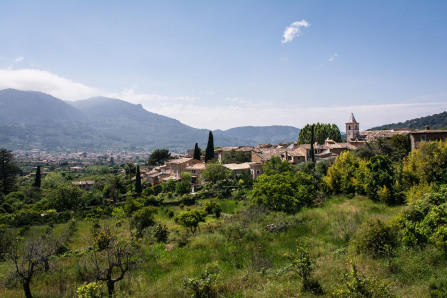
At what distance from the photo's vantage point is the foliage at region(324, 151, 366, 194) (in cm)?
2143

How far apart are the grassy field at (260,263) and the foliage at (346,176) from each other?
11.9ft

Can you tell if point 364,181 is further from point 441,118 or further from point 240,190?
point 441,118

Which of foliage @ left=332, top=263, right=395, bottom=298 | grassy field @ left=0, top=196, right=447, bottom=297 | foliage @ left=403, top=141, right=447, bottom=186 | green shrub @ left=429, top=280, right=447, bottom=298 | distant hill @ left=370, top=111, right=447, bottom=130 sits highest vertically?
distant hill @ left=370, top=111, right=447, bottom=130

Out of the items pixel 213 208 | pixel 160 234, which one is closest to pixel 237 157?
pixel 213 208

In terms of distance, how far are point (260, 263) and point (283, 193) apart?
11.7 meters

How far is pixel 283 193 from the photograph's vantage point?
21.5 meters

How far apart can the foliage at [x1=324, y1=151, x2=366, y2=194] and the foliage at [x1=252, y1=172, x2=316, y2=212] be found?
85.4 inches

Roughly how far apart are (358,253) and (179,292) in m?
7.47

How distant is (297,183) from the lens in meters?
23.4

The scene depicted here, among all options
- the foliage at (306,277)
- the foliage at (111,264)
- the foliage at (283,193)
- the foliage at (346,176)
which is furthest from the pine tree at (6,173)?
the foliage at (306,277)

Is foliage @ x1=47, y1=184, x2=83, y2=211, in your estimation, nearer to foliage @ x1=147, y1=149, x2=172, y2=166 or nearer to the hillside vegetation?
the hillside vegetation

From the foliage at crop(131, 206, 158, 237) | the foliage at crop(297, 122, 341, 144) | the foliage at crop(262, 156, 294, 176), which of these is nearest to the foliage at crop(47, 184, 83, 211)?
the foliage at crop(131, 206, 158, 237)

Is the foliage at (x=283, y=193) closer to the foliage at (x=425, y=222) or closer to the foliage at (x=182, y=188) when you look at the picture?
the foliage at (x=425, y=222)

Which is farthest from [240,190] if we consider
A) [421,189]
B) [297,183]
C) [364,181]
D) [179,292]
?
[179,292]
